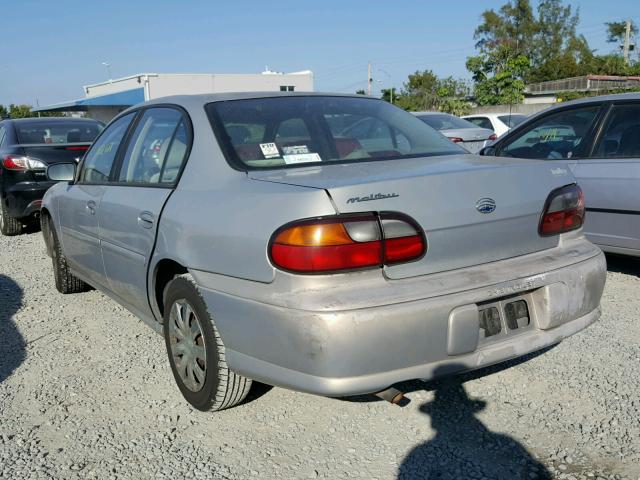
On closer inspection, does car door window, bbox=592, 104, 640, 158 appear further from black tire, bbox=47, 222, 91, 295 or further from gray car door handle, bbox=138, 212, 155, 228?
black tire, bbox=47, 222, 91, 295

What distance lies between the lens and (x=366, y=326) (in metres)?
2.36

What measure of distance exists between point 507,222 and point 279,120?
1.28m

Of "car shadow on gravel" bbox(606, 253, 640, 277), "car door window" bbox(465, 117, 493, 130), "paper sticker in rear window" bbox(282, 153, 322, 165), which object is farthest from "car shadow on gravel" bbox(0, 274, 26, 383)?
"car door window" bbox(465, 117, 493, 130)

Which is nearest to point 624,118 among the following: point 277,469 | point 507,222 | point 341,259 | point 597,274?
point 597,274

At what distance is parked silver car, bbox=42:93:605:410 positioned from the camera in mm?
2428

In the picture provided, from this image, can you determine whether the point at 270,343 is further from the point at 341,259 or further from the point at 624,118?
the point at 624,118

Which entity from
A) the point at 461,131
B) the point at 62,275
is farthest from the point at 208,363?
the point at 461,131

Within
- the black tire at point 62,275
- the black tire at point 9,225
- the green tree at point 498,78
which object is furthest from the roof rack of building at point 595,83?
the black tire at point 62,275

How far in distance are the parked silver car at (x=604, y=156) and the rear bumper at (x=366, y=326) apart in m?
2.49

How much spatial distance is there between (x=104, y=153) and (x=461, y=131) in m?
8.47

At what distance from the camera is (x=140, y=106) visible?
4020 millimetres

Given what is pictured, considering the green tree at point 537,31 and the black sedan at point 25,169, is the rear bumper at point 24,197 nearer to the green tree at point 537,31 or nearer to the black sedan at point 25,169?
the black sedan at point 25,169

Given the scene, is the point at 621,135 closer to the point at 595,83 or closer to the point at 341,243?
the point at 341,243

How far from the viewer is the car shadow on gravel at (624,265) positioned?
18.0 ft
